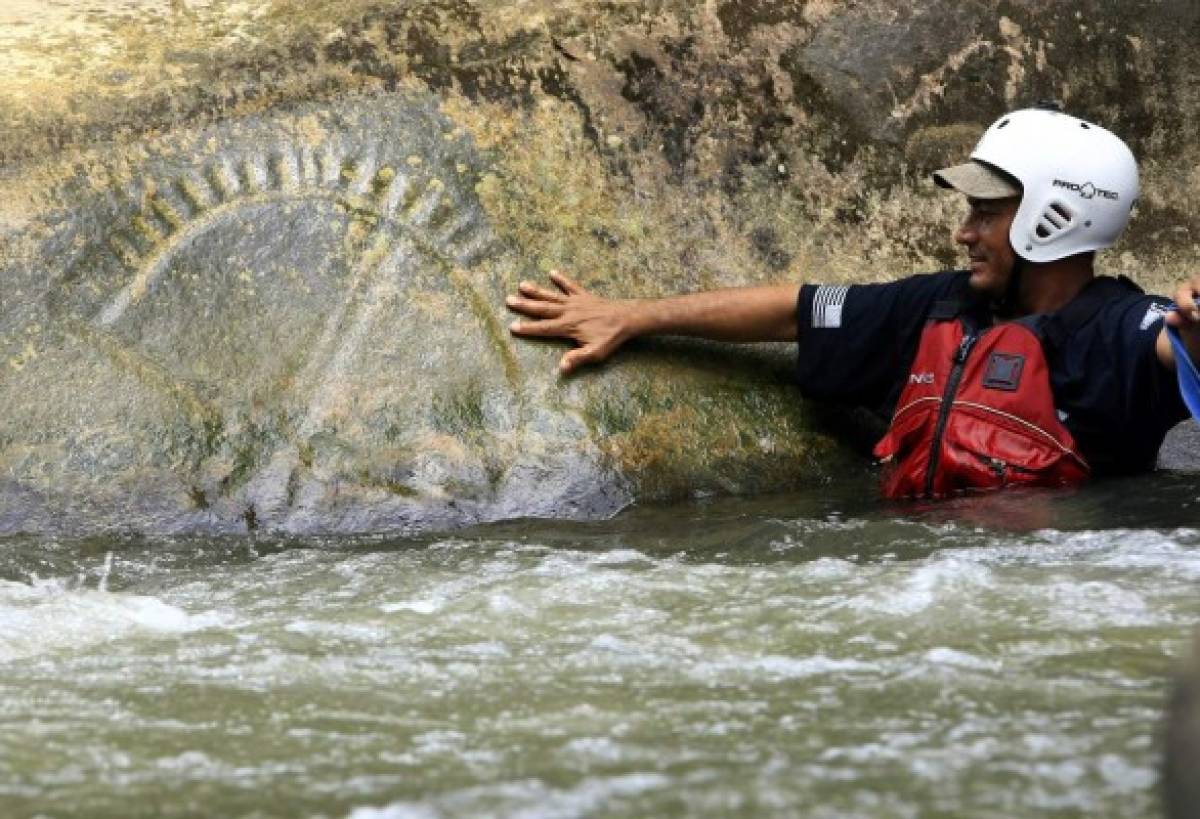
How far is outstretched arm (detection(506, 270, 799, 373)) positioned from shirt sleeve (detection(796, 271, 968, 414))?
8cm

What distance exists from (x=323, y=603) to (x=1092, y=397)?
6.69 ft

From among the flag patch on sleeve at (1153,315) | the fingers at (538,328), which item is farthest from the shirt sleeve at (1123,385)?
the fingers at (538,328)

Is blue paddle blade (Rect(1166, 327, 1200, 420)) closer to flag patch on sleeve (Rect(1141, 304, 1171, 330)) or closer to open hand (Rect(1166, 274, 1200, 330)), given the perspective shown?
open hand (Rect(1166, 274, 1200, 330))

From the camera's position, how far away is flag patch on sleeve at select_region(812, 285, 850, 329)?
15.2ft

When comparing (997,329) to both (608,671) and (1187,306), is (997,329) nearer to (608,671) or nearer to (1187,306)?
(1187,306)

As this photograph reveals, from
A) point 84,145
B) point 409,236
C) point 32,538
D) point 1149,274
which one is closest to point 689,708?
point 32,538

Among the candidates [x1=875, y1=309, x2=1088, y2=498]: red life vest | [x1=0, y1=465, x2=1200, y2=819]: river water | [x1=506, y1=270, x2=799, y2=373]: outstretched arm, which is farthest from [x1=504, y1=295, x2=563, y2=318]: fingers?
[x1=875, y1=309, x2=1088, y2=498]: red life vest

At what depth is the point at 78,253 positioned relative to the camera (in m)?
4.46

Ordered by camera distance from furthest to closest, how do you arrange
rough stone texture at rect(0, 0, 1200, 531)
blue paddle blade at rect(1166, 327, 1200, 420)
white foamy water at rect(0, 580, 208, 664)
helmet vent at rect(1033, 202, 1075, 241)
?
helmet vent at rect(1033, 202, 1075, 241), rough stone texture at rect(0, 0, 1200, 531), blue paddle blade at rect(1166, 327, 1200, 420), white foamy water at rect(0, 580, 208, 664)

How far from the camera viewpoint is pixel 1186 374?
388 centimetres

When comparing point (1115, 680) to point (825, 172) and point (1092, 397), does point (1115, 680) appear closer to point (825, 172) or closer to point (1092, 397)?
point (1092, 397)

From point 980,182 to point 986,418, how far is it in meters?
0.62

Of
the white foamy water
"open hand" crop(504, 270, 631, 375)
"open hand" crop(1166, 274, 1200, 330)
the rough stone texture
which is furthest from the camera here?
"open hand" crop(504, 270, 631, 375)

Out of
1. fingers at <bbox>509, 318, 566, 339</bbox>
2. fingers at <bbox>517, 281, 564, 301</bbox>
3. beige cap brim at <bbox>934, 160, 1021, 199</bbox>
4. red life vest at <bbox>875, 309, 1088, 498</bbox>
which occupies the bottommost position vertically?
red life vest at <bbox>875, 309, 1088, 498</bbox>
